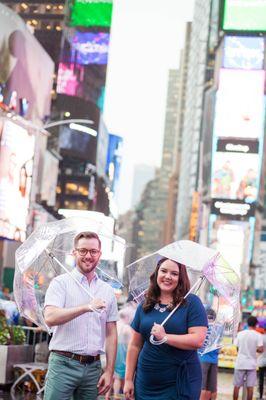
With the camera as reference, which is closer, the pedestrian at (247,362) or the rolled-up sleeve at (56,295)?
the rolled-up sleeve at (56,295)

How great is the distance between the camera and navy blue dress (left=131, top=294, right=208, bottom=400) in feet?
19.6

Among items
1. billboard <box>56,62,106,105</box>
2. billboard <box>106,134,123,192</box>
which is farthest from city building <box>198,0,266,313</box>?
billboard <box>106,134,123,192</box>

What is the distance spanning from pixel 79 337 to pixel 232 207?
3334 inches

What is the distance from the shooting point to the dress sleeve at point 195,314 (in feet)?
20.0

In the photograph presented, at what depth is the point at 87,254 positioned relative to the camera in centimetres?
634

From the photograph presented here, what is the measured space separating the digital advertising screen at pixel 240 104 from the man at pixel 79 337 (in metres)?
85.9

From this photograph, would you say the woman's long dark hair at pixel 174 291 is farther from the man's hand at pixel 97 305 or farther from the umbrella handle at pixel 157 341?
the man's hand at pixel 97 305

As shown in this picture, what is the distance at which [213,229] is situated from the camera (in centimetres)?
8938

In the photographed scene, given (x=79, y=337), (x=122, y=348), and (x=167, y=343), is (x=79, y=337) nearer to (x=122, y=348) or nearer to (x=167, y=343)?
(x=167, y=343)

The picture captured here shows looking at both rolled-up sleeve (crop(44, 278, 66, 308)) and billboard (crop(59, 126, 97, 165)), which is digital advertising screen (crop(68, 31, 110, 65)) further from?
rolled-up sleeve (crop(44, 278, 66, 308))

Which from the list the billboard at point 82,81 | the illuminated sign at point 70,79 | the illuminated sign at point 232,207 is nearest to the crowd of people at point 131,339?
the illuminated sign at point 232,207

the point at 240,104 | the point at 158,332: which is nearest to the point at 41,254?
the point at 158,332

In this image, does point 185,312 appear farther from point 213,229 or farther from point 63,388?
point 213,229

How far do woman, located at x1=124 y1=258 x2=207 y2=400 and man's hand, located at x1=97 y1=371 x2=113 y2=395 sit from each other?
0.43 feet
